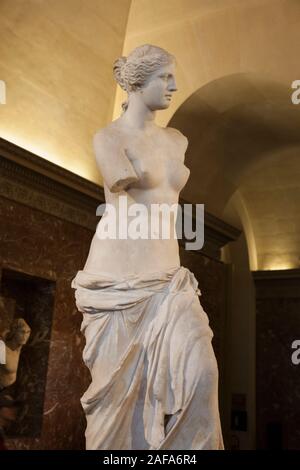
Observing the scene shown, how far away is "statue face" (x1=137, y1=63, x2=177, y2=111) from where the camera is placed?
3848mm

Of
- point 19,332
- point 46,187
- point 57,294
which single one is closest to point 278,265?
point 57,294

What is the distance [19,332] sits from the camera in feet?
21.2

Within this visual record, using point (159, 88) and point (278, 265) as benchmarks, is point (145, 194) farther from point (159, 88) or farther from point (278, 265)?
point (278, 265)

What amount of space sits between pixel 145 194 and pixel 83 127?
3.90 m

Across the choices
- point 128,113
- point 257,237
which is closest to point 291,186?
point 257,237

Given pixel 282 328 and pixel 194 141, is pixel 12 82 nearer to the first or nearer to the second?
pixel 194 141

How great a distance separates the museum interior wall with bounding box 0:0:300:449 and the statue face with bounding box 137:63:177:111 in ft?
8.50

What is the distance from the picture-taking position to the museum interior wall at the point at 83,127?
655 cm

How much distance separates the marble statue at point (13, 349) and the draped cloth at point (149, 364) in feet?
9.79

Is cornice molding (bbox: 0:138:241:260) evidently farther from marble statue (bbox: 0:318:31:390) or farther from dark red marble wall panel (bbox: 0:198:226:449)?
marble statue (bbox: 0:318:31:390)

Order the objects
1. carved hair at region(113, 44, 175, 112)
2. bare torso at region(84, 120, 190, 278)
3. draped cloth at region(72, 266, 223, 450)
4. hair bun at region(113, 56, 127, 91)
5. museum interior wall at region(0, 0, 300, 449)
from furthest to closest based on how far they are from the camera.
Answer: museum interior wall at region(0, 0, 300, 449) → hair bun at region(113, 56, 127, 91) → carved hair at region(113, 44, 175, 112) → bare torso at region(84, 120, 190, 278) → draped cloth at region(72, 266, 223, 450)

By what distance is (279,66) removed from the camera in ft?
23.6

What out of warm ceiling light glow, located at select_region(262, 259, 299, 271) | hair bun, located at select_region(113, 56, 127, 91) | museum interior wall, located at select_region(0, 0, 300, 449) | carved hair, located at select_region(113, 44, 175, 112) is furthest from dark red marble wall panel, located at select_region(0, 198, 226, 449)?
warm ceiling light glow, located at select_region(262, 259, 299, 271)

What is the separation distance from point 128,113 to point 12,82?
2.96m
